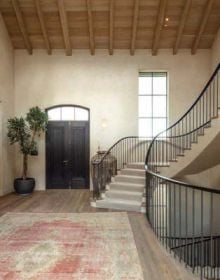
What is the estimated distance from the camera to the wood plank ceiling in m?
8.80

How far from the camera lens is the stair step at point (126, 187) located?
25.7 ft

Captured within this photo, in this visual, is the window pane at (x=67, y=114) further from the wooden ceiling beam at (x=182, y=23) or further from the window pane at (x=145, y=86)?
the wooden ceiling beam at (x=182, y=23)

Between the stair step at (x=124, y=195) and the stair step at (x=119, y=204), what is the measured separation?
0.14m

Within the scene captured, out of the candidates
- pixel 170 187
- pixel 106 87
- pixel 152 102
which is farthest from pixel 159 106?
pixel 170 187

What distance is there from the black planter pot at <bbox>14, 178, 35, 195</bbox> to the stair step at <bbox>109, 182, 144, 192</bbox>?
9.49 ft

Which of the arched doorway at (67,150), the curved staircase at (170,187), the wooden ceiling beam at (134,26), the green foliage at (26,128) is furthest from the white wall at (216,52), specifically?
the green foliage at (26,128)

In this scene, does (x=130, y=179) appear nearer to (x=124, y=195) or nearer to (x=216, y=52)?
→ (x=124, y=195)

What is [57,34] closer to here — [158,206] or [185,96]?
[185,96]

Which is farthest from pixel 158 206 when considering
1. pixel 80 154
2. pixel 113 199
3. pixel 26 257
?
pixel 80 154

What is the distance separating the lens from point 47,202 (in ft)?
27.0

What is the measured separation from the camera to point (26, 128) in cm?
998

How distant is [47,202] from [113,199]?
6.06ft

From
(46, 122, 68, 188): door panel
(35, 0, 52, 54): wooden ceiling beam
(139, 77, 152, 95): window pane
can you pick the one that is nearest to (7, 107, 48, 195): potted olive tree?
(46, 122, 68, 188): door panel

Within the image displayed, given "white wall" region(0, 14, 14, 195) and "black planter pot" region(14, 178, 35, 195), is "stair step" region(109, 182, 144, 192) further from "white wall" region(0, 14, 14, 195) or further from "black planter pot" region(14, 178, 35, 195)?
"white wall" region(0, 14, 14, 195)
